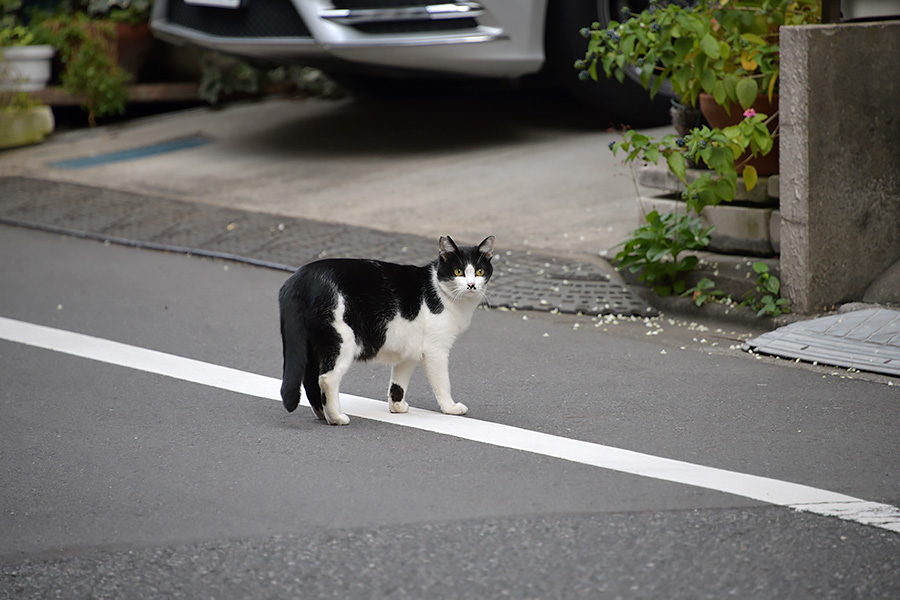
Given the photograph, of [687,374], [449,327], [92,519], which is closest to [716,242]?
[687,374]

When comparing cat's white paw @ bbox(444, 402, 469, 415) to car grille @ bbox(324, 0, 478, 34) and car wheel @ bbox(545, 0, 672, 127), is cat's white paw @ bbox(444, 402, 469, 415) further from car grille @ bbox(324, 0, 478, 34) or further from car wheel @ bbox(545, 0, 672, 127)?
car wheel @ bbox(545, 0, 672, 127)

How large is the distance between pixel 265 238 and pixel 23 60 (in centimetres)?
556

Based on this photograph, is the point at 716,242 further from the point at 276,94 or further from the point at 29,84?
the point at 29,84

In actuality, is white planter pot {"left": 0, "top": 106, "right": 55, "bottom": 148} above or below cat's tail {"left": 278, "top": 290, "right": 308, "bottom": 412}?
above

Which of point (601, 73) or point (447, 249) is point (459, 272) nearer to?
point (447, 249)

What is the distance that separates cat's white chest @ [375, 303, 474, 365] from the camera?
434 centimetres

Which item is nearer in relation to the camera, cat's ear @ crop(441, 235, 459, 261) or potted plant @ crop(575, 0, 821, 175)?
cat's ear @ crop(441, 235, 459, 261)

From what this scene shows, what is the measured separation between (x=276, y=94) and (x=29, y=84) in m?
2.61

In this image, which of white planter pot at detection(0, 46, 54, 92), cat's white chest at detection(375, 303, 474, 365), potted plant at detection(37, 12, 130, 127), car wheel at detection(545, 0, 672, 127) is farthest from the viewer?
potted plant at detection(37, 12, 130, 127)

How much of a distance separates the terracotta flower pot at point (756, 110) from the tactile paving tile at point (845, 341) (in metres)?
1.04

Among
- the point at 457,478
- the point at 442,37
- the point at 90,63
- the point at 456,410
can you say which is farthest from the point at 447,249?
the point at 90,63

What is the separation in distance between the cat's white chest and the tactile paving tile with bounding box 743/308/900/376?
171 cm

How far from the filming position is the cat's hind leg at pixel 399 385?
4504mm

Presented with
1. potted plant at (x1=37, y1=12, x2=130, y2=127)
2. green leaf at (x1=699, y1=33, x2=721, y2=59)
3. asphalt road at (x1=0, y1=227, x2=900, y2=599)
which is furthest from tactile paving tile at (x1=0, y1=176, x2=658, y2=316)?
potted plant at (x1=37, y1=12, x2=130, y2=127)
